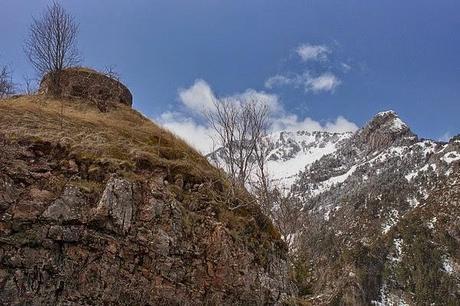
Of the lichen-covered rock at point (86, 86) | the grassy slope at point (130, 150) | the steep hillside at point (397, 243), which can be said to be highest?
the steep hillside at point (397, 243)

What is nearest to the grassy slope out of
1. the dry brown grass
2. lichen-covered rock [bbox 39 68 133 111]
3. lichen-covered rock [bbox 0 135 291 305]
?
the dry brown grass

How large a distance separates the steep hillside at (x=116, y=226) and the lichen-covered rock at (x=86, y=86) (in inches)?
164

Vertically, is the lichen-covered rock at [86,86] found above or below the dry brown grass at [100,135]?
above

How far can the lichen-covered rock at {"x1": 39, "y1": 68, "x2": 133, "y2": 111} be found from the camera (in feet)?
61.3

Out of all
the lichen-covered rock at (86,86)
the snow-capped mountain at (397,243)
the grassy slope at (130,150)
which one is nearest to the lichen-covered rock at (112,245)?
the grassy slope at (130,150)

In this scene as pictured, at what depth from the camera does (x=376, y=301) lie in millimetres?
134125

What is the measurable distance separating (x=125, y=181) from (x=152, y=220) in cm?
124

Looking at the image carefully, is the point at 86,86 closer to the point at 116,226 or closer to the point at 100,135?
the point at 100,135

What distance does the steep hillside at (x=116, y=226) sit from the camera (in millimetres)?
9562

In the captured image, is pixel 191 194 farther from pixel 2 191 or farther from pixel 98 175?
pixel 2 191

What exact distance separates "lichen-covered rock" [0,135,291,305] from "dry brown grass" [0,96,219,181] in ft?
2.18

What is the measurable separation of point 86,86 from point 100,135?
6213 mm

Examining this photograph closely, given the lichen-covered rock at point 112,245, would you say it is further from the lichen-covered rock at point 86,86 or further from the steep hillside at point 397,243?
the steep hillside at point 397,243

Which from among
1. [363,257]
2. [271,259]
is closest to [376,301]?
[363,257]
